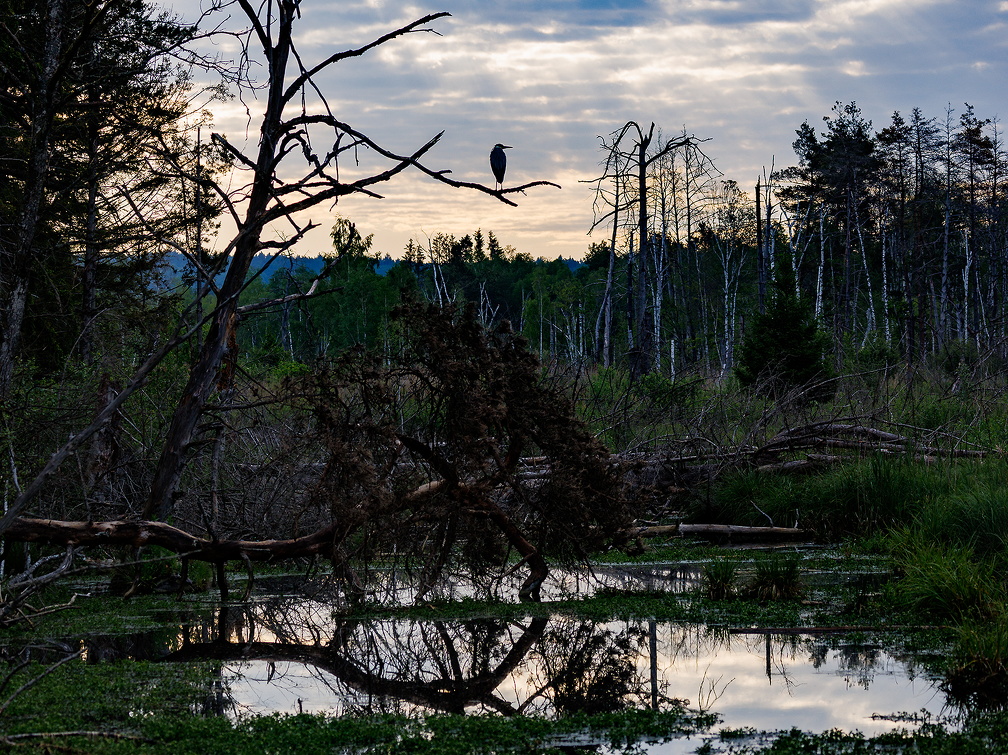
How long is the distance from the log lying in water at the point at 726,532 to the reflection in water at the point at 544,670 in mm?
5316

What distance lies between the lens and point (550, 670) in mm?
6871

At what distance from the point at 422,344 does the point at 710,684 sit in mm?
3952

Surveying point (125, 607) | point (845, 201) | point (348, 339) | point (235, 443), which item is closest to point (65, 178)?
point (235, 443)

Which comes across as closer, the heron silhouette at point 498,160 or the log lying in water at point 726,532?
the heron silhouette at point 498,160

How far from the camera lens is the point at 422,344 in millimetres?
8852

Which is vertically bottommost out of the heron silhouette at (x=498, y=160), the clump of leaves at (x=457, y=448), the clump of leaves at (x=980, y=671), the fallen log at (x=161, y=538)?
the clump of leaves at (x=980, y=671)

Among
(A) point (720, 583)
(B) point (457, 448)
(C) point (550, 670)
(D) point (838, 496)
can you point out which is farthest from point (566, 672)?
(D) point (838, 496)

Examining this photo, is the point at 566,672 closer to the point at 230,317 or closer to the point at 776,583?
the point at 776,583

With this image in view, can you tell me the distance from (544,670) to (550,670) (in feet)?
0.14

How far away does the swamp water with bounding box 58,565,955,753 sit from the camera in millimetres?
5809

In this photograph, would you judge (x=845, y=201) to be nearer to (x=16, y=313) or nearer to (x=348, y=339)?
(x=348, y=339)

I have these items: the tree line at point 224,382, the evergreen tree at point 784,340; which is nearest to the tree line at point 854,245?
the evergreen tree at point 784,340

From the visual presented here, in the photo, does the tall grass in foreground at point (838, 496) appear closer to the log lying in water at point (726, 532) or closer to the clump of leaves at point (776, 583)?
the log lying in water at point (726, 532)

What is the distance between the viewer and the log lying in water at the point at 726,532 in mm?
13234
